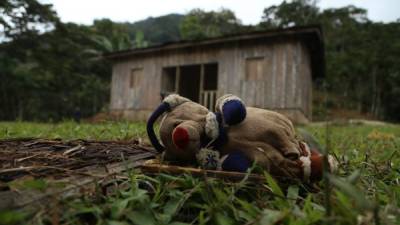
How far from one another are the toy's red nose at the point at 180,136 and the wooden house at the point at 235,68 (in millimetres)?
9733

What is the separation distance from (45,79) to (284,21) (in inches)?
1002

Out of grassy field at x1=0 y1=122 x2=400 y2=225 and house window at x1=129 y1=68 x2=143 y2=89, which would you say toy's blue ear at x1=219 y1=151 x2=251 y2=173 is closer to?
grassy field at x1=0 y1=122 x2=400 y2=225

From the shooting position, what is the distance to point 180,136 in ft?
4.86

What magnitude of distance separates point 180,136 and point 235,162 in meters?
0.26

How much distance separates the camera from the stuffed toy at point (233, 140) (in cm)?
150

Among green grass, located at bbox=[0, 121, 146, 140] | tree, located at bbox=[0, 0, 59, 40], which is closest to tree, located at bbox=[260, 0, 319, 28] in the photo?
tree, located at bbox=[0, 0, 59, 40]

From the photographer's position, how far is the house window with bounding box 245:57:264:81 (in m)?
11.7

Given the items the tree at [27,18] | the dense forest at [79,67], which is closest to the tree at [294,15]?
the dense forest at [79,67]

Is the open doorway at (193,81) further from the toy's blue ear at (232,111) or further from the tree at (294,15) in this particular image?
the tree at (294,15)

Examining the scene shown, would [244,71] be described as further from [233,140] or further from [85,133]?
[233,140]

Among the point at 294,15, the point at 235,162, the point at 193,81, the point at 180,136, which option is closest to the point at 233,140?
the point at 235,162

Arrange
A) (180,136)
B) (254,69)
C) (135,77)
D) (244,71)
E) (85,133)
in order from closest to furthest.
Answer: (180,136) → (85,133) → (254,69) → (244,71) → (135,77)

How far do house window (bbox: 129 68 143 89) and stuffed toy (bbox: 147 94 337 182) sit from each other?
12.9 m

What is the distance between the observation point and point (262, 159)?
1522mm
